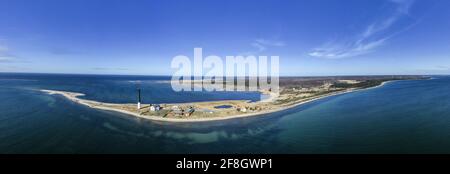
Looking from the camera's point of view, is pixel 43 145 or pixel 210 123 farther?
pixel 210 123

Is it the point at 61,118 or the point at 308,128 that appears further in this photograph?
the point at 61,118

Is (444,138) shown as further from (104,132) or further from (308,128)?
(104,132)
